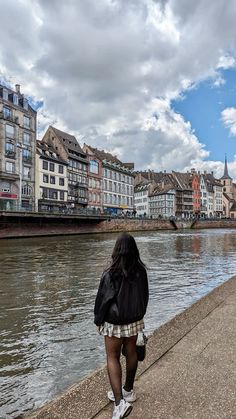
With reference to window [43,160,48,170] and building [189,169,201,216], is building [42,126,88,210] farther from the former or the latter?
building [189,169,201,216]

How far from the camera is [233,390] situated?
396cm

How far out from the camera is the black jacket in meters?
3.73

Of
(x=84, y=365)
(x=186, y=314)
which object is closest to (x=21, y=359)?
(x=84, y=365)

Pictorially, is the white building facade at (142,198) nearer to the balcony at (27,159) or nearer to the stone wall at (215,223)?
the stone wall at (215,223)

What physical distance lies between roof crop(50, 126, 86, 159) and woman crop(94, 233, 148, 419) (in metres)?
71.8

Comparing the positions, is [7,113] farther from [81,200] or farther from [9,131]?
[81,200]

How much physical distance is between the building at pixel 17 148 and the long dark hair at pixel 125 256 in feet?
168

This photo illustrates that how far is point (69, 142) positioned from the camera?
257 ft

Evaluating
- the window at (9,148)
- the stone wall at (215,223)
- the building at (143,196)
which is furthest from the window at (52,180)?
the building at (143,196)

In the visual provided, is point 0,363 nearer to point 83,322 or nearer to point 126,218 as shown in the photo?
point 83,322

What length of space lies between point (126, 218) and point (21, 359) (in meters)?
67.1

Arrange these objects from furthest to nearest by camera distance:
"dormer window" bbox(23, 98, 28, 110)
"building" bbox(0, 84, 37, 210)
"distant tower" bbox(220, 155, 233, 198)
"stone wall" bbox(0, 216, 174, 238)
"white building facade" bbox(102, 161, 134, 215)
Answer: "distant tower" bbox(220, 155, 233, 198)
"white building facade" bbox(102, 161, 134, 215)
"dormer window" bbox(23, 98, 28, 110)
"building" bbox(0, 84, 37, 210)
"stone wall" bbox(0, 216, 174, 238)

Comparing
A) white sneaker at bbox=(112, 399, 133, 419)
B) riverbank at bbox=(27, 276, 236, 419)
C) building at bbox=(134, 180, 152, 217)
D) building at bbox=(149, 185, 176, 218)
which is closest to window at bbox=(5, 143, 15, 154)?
riverbank at bbox=(27, 276, 236, 419)

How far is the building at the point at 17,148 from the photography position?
56594 mm
